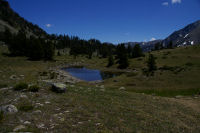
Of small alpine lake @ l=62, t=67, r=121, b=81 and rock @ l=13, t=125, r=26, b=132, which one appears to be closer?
rock @ l=13, t=125, r=26, b=132

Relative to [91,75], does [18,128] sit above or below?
above

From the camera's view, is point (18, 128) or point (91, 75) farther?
point (91, 75)

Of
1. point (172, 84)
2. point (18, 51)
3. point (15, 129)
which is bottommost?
point (172, 84)

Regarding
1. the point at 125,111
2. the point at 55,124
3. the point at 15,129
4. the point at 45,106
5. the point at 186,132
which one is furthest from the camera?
the point at 125,111

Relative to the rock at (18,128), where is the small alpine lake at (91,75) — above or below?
below

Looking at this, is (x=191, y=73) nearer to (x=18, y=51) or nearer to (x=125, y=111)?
(x=125, y=111)

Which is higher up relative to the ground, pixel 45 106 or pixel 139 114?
pixel 45 106

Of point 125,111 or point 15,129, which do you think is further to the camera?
point 125,111

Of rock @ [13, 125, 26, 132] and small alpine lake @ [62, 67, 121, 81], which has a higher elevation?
rock @ [13, 125, 26, 132]

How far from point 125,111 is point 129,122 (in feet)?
7.34

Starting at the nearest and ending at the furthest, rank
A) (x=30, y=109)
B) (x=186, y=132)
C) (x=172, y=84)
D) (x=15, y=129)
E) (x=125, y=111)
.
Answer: (x=15, y=129) → (x=186, y=132) → (x=30, y=109) → (x=125, y=111) → (x=172, y=84)

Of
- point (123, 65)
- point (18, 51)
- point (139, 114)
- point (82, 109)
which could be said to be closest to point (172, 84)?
point (139, 114)

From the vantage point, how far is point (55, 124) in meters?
8.76

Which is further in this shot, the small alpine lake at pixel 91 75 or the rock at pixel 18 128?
the small alpine lake at pixel 91 75
